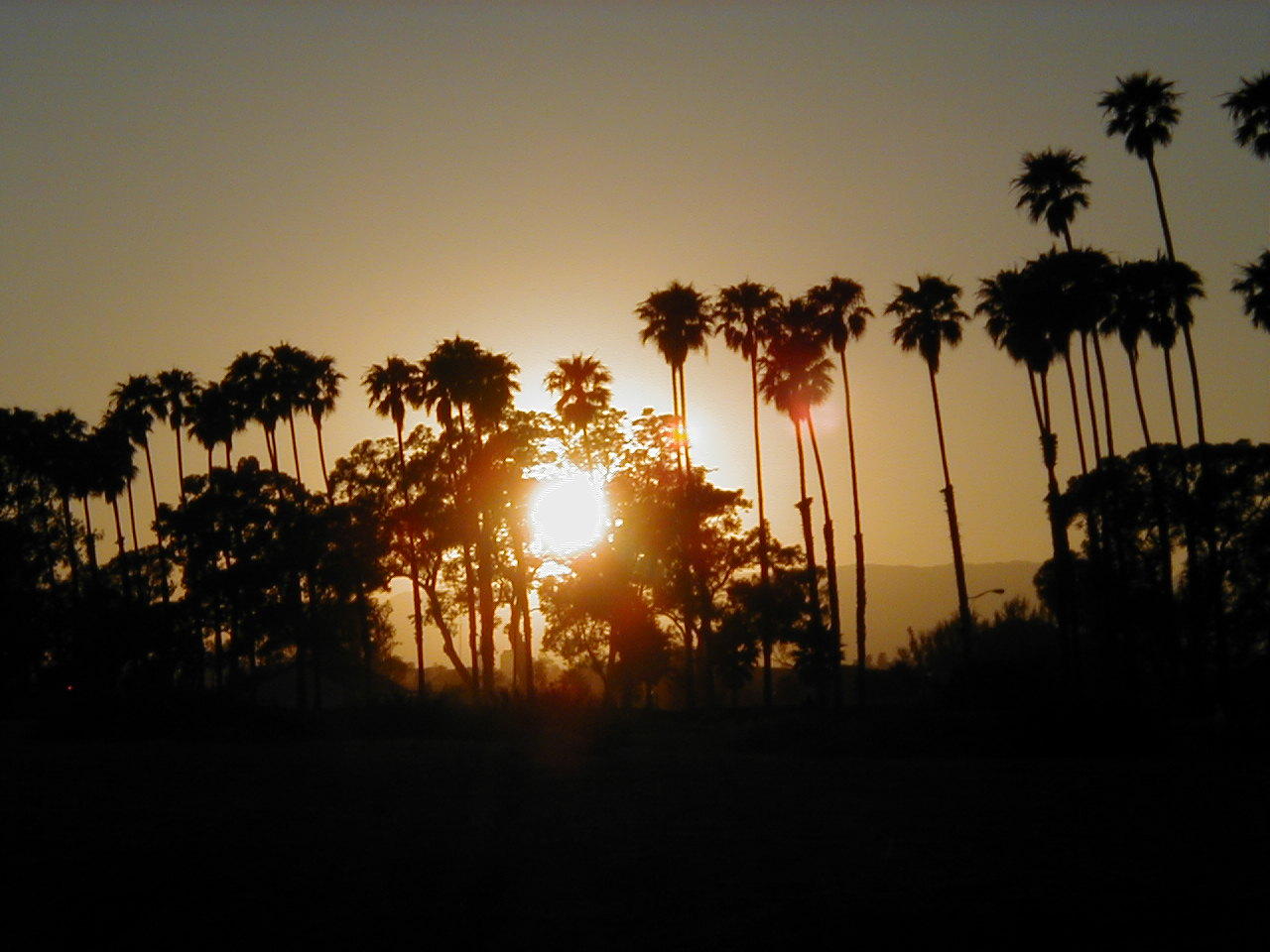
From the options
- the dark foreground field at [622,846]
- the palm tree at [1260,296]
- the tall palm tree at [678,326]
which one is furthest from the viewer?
the tall palm tree at [678,326]

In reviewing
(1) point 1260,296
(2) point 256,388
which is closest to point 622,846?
(1) point 1260,296

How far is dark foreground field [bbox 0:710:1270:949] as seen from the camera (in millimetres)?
11688

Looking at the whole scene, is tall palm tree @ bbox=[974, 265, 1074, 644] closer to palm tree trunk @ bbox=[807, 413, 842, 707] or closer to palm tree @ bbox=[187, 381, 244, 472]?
palm tree trunk @ bbox=[807, 413, 842, 707]

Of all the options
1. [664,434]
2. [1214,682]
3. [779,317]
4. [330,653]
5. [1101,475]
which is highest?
[779,317]

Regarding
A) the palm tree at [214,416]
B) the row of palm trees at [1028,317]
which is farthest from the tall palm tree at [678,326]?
the palm tree at [214,416]

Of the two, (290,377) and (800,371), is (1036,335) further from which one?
(290,377)

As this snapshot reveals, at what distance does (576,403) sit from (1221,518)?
2994 cm

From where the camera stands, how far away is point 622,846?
50.6 feet

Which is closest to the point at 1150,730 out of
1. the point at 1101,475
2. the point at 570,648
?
the point at 1101,475

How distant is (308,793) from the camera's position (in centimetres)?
2016

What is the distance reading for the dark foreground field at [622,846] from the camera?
38.3 ft

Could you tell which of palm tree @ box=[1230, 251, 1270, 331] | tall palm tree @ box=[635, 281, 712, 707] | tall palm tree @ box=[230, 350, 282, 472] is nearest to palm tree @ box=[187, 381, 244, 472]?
tall palm tree @ box=[230, 350, 282, 472]

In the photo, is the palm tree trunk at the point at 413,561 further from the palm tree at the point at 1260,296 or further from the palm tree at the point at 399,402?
the palm tree at the point at 1260,296

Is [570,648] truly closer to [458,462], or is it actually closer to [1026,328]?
[458,462]
